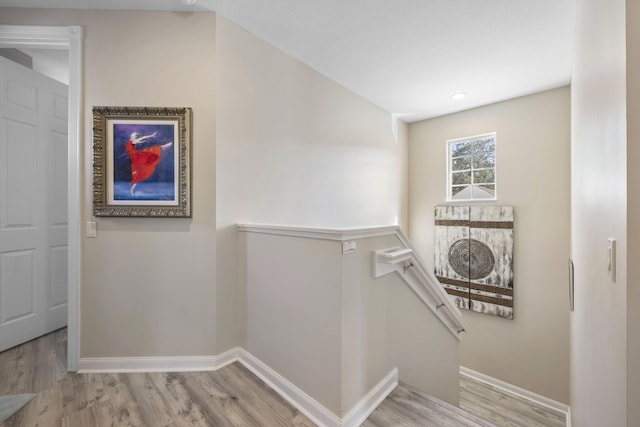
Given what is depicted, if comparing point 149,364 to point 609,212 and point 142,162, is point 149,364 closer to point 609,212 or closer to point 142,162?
point 142,162

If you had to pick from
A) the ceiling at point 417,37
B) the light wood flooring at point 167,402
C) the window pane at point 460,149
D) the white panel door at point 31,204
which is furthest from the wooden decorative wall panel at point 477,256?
the white panel door at point 31,204

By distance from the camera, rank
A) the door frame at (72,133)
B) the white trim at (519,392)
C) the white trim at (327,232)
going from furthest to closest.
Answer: the white trim at (519,392) < the door frame at (72,133) < the white trim at (327,232)

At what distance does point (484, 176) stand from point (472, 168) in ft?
0.65

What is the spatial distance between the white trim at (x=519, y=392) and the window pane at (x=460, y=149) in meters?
3.01

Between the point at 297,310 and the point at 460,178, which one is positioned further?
the point at 460,178

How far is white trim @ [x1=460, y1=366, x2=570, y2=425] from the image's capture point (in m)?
3.13

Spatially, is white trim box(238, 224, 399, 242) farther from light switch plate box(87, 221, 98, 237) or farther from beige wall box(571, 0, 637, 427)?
light switch plate box(87, 221, 98, 237)

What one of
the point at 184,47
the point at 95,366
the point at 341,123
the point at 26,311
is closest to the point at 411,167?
the point at 341,123

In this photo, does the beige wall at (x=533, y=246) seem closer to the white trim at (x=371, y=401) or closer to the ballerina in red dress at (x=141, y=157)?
the white trim at (x=371, y=401)

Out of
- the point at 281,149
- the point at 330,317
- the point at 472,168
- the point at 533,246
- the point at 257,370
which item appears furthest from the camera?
the point at 472,168

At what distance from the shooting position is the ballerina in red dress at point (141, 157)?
195 cm

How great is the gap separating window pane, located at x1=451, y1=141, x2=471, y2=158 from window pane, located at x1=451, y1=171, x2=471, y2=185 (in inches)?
10.8

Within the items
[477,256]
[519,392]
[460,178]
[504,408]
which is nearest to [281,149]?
[460,178]

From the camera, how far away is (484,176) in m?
3.78
